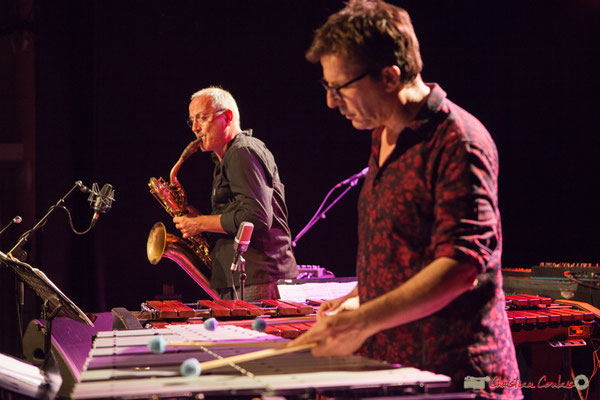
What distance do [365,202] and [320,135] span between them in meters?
4.98

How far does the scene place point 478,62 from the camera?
671 centimetres

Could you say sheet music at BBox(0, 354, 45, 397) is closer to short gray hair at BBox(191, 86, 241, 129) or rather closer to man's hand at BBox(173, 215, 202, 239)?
man's hand at BBox(173, 215, 202, 239)

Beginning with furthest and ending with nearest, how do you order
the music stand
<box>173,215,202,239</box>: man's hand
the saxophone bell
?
1. the saxophone bell
2. <box>173,215,202,239</box>: man's hand
3. the music stand

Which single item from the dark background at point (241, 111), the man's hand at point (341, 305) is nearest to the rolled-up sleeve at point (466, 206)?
the man's hand at point (341, 305)

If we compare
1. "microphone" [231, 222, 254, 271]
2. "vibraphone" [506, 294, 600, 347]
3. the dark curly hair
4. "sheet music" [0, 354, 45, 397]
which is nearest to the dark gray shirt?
"microphone" [231, 222, 254, 271]

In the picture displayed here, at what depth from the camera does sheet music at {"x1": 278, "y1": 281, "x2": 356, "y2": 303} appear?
3832 mm

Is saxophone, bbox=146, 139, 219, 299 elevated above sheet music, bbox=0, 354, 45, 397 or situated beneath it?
elevated above

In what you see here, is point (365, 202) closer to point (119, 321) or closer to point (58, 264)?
point (119, 321)

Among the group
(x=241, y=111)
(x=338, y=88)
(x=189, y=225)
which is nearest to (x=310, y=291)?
(x=189, y=225)

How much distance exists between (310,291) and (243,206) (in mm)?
637

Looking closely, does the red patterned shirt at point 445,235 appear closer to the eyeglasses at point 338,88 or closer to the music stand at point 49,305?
the eyeglasses at point 338,88

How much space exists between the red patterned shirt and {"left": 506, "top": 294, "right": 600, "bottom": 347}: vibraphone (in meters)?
1.61

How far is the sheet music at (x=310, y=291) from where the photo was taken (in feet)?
12.6

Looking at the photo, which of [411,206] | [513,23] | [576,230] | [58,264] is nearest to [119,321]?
[411,206]
